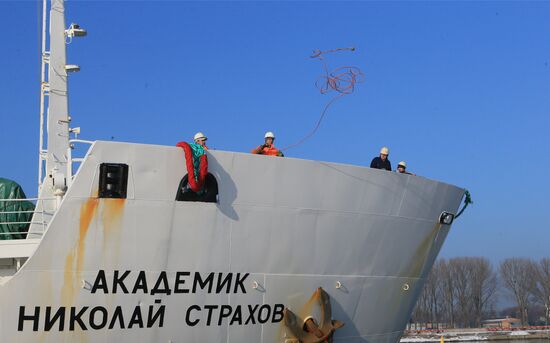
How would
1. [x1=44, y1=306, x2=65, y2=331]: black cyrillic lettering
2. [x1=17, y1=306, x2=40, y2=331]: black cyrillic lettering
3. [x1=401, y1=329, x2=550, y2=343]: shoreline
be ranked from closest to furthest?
[x1=17, y1=306, x2=40, y2=331]: black cyrillic lettering → [x1=44, y1=306, x2=65, y2=331]: black cyrillic lettering → [x1=401, y1=329, x2=550, y2=343]: shoreline

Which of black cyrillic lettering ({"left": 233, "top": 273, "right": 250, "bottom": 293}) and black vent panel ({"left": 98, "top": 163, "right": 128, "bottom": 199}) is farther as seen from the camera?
black cyrillic lettering ({"left": 233, "top": 273, "right": 250, "bottom": 293})

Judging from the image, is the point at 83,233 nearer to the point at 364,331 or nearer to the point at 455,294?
the point at 364,331

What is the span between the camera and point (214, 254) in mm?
8945

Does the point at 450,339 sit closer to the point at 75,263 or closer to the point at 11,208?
the point at 11,208

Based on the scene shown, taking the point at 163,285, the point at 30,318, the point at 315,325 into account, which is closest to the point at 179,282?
the point at 163,285

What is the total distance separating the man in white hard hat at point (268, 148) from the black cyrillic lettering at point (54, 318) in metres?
3.64

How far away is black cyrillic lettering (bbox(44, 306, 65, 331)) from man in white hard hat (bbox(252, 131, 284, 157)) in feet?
11.9

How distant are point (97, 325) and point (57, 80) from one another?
600 centimetres

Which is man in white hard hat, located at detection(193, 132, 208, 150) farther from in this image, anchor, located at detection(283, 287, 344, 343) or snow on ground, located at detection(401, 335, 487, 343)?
snow on ground, located at detection(401, 335, 487, 343)

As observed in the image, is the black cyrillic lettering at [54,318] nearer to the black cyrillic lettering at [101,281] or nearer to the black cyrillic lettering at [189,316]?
the black cyrillic lettering at [101,281]

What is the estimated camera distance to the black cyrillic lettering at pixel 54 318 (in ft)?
27.1

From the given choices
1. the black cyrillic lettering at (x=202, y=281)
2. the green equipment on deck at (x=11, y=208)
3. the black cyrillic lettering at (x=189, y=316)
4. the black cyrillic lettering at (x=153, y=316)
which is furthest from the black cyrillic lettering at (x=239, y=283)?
the green equipment on deck at (x=11, y=208)

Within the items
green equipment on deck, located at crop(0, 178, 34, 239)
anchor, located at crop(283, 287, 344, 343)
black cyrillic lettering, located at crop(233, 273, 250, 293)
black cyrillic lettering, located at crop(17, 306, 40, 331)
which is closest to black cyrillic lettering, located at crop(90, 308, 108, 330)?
black cyrillic lettering, located at crop(17, 306, 40, 331)

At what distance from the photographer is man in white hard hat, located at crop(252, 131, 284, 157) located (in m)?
10.0
